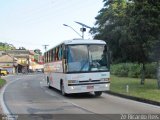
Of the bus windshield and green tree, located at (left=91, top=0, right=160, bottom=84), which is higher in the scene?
green tree, located at (left=91, top=0, right=160, bottom=84)

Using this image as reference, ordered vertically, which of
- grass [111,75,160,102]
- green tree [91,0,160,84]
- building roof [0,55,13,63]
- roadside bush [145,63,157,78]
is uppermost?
building roof [0,55,13,63]

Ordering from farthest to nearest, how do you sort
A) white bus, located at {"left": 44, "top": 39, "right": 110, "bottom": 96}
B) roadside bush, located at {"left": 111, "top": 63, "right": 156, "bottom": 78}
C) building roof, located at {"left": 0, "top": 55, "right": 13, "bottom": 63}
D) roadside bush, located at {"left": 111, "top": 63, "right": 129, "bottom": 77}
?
building roof, located at {"left": 0, "top": 55, "right": 13, "bottom": 63}, roadside bush, located at {"left": 111, "top": 63, "right": 129, "bottom": 77}, roadside bush, located at {"left": 111, "top": 63, "right": 156, "bottom": 78}, white bus, located at {"left": 44, "top": 39, "right": 110, "bottom": 96}

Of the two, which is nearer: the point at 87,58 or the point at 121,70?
the point at 87,58

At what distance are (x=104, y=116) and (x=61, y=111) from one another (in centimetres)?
260

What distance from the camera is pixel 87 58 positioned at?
2359cm

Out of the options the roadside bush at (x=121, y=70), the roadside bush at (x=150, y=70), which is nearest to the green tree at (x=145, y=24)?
the roadside bush at (x=150, y=70)

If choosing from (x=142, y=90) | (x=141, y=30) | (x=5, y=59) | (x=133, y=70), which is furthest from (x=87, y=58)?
(x=5, y=59)

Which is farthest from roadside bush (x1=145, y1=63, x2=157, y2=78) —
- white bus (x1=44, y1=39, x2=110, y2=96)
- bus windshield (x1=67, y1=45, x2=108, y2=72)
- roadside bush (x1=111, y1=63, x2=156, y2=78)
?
bus windshield (x1=67, y1=45, x2=108, y2=72)

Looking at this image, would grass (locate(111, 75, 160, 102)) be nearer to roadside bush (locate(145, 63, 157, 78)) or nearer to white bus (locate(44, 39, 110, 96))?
white bus (locate(44, 39, 110, 96))

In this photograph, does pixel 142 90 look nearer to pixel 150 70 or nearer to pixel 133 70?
pixel 150 70

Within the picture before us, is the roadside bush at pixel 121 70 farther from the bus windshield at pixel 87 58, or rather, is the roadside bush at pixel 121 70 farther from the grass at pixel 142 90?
the bus windshield at pixel 87 58

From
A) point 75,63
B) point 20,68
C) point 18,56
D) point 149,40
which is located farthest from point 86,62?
point 18,56

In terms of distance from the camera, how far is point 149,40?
2725 cm

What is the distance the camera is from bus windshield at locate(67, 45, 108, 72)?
2350 cm
